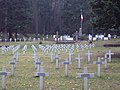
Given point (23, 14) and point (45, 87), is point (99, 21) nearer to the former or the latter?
point (45, 87)

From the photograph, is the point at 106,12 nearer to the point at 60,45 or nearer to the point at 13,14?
the point at 60,45

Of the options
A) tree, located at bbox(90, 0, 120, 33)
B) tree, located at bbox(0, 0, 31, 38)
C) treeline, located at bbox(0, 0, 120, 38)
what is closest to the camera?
tree, located at bbox(90, 0, 120, 33)

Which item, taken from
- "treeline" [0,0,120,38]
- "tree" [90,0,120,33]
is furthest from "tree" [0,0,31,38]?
"tree" [90,0,120,33]

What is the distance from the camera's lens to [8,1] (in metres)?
67.3

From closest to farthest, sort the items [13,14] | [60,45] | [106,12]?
[106,12] < [60,45] < [13,14]

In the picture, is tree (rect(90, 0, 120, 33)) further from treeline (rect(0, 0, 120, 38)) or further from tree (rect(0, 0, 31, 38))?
tree (rect(0, 0, 31, 38))

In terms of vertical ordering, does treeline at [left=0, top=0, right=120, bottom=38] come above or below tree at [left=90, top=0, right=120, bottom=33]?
above

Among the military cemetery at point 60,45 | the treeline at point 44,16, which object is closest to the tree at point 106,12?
the military cemetery at point 60,45

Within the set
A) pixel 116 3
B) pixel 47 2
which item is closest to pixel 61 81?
pixel 116 3

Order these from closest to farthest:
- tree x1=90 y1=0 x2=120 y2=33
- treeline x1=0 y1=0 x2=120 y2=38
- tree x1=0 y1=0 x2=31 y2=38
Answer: tree x1=90 y1=0 x2=120 y2=33 → tree x1=0 y1=0 x2=31 y2=38 → treeline x1=0 y1=0 x2=120 y2=38

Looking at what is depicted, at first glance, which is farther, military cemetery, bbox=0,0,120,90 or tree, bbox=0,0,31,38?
tree, bbox=0,0,31,38

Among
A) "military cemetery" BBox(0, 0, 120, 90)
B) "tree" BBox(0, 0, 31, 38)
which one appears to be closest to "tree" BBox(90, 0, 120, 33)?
"military cemetery" BBox(0, 0, 120, 90)

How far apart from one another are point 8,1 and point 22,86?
56313 mm

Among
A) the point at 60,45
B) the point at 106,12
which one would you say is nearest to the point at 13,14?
the point at 60,45
